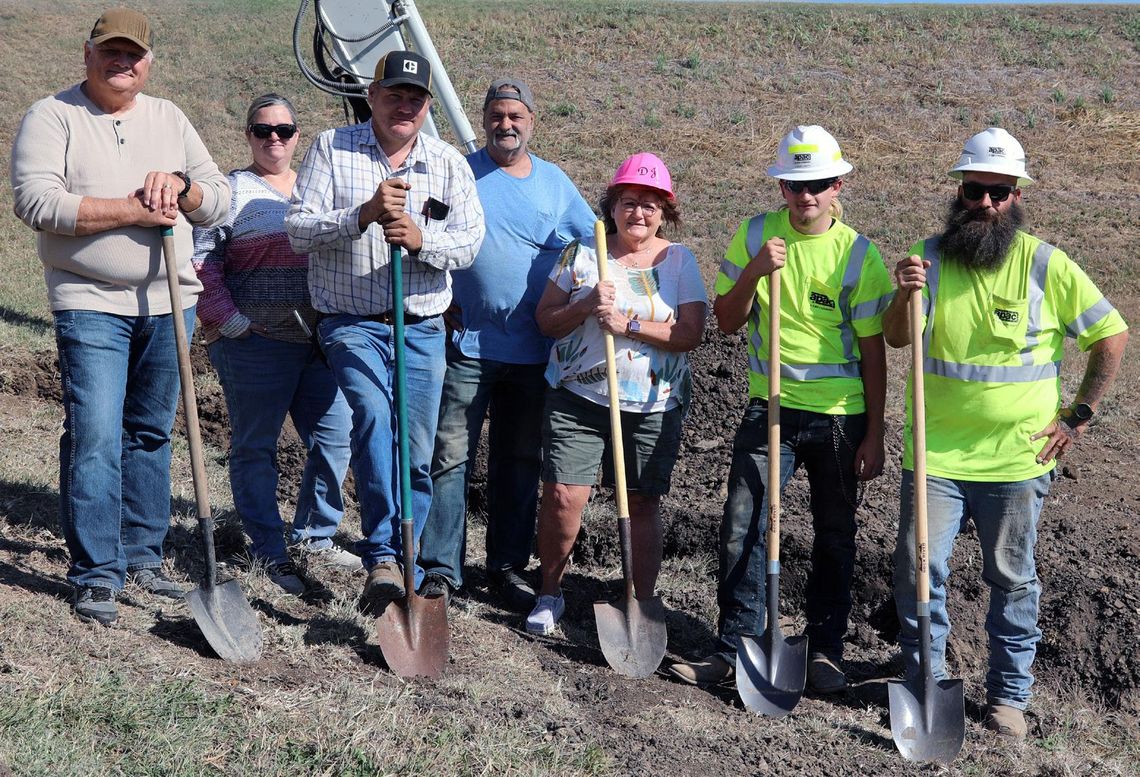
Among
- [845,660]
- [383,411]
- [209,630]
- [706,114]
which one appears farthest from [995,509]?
[706,114]

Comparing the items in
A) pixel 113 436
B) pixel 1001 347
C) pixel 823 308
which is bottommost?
pixel 113 436

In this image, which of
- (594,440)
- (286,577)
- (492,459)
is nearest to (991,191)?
(594,440)

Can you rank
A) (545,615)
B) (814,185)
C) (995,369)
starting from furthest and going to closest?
(545,615)
(814,185)
(995,369)

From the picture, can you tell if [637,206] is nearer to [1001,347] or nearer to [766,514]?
[766,514]

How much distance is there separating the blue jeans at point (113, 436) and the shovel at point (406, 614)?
864mm

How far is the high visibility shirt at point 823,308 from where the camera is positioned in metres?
4.68

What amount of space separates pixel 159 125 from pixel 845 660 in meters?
3.66

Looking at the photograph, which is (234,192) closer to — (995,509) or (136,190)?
(136,190)

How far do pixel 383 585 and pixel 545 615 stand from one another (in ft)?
3.22

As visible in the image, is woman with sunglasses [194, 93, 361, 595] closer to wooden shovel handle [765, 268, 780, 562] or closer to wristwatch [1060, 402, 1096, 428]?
wooden shovel handle [765, 268, 780, 562]

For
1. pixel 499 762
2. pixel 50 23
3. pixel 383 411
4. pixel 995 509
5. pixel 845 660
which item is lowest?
pixel 845 660

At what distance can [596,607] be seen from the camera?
4938mm

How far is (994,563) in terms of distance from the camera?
4539 millimetres

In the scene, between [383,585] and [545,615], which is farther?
[545,615]
